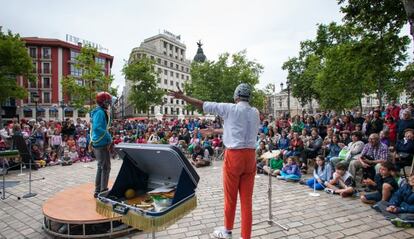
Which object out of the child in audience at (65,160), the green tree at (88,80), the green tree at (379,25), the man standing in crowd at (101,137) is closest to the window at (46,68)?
the green tree at (88,80)

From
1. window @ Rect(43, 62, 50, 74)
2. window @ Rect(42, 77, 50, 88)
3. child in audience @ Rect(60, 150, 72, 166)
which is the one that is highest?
window @ Rect(43, 62, 50, 74)

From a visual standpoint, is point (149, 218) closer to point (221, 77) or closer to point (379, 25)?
point (379, 25)

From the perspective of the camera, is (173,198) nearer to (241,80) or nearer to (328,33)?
(328,33)

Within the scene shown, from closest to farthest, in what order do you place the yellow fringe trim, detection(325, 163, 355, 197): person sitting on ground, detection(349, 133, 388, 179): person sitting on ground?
the yellow fringe trim, detection(325, 163, 355, 197): person sitting on ground, detection(349, 133, 388, 179): person sitting on ground

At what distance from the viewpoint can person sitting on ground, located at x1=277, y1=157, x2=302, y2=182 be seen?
740cm

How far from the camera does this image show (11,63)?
2606 cm

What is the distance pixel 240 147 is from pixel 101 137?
2559 millimetres

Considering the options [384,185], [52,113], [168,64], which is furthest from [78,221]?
[168,64]

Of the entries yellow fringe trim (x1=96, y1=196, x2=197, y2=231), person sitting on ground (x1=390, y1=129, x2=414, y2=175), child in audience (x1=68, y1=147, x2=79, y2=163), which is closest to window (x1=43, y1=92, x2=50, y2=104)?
child in audience (x1=68, y1=147, x2=79, y2=163)

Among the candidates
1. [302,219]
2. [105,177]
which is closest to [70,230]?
[105,177]

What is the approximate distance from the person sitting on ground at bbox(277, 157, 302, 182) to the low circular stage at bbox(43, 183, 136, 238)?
5.01m

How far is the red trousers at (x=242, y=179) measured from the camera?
2.96 m

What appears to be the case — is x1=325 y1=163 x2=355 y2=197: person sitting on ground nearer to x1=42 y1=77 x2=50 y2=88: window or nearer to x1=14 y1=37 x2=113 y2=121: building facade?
x1=14 y1=37 x2=113 y2=121: building facade

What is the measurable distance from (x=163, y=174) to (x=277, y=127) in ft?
35.1
